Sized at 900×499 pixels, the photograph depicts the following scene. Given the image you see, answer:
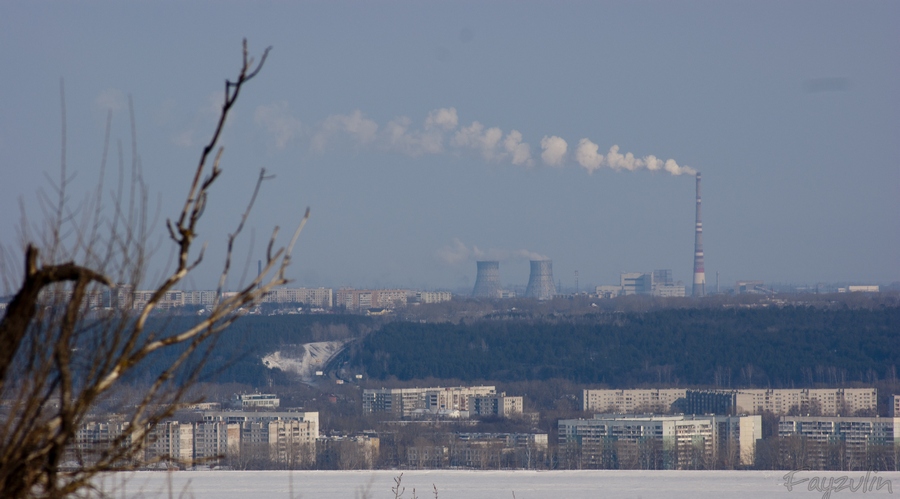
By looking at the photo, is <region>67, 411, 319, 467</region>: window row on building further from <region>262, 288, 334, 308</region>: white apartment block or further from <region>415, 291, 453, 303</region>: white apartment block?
<region>415, 291, 453, 303</region>: white apartment block

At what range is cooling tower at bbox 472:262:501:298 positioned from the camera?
114 meters

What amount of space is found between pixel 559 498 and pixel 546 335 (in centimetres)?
5795

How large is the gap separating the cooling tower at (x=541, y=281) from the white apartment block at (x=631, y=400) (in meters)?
57.2

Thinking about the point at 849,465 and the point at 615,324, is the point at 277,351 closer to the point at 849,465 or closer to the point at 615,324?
the point at 615,324

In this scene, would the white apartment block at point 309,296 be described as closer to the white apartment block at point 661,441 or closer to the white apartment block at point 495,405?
the white apartment block at point 495,405

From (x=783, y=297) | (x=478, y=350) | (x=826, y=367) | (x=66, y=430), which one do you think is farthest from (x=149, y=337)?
(x=783, y=297)

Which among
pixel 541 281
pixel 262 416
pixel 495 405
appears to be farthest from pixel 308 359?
pixel 541 281

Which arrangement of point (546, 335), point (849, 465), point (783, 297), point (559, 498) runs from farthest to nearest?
point (783, 297) → point (546, 335) → point (849, 465) → point (559, 498)

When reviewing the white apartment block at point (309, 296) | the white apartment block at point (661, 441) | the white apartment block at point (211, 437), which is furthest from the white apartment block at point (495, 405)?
the white apartment block at point (309, 296)

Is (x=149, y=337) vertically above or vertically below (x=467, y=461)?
above

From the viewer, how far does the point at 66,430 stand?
2277mm

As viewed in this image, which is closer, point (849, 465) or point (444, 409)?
point (849, 465)

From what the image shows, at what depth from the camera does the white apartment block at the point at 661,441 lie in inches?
1438

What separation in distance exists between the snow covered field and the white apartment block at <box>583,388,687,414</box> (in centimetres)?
2687
